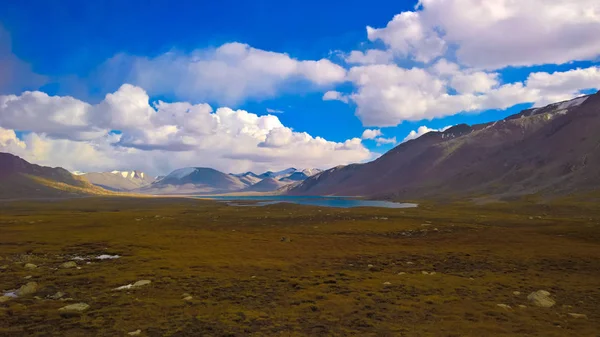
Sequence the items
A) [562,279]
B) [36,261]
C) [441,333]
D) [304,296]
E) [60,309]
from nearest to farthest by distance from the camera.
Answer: [441,333]
[60,309]
[304,296]
[562,279]
[36,261]

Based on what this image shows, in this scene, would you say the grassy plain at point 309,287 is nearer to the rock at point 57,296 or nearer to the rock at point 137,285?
the rock at point 57,296

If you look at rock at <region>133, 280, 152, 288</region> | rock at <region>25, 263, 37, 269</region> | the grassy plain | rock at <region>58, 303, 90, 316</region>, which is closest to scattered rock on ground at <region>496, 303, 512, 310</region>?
the grassy plain

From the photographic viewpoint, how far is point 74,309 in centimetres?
1912

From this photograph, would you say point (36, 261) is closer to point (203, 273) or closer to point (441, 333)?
point (203, 273)

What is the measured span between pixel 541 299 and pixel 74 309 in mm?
26238

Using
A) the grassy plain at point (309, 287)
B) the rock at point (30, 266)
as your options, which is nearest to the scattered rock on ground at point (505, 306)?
the grassy plain at point (309, 287)

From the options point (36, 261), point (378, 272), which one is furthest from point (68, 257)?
point (378, 272)

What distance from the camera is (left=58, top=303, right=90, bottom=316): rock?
18.6 meters

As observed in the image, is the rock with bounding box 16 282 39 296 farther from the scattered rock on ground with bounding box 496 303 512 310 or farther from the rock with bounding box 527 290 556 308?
the rock with bounding box 527 290 556 308

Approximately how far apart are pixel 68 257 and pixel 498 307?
39.9 metres

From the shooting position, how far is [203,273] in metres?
29.5

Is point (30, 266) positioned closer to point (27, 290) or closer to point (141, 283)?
point (27, 290)

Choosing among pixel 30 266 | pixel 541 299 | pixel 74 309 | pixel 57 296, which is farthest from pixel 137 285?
pixel 541 299

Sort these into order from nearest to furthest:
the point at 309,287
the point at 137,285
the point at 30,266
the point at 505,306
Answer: the point at 505,306, the point at 309,287, the point at 137,285, the point at 30,266
